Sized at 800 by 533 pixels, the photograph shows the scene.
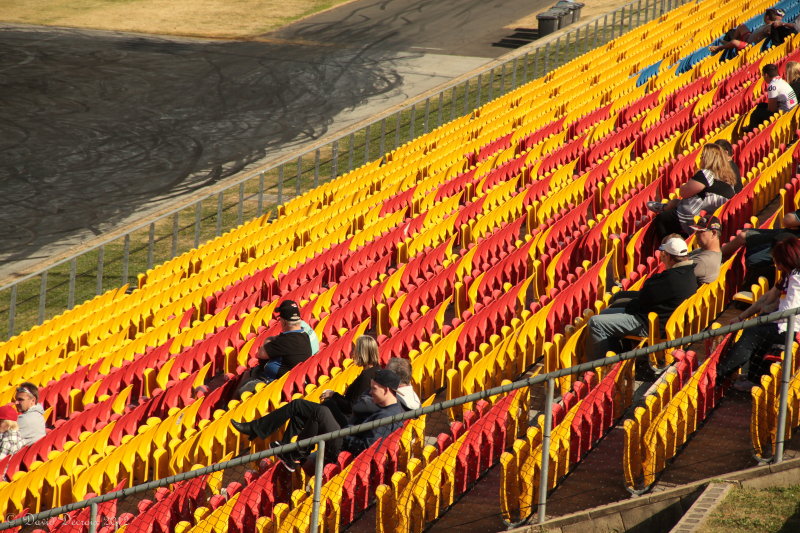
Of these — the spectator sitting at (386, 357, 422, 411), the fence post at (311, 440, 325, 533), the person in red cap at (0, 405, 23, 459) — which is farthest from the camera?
the person in red cap at (0, 405, 23, 459)

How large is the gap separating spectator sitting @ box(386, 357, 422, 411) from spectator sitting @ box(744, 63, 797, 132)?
7.27 metres

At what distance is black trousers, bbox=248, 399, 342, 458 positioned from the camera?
6020 mm

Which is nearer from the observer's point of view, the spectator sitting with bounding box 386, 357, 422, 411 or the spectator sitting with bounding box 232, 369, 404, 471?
the spectator sitting with bounding box 232, 369, 404, 471

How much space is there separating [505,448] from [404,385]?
70 cm

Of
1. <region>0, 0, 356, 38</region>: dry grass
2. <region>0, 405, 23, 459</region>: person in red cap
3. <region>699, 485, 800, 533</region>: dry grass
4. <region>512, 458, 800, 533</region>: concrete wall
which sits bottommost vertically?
<region>0, 0, 356, 38</region>: dry grass

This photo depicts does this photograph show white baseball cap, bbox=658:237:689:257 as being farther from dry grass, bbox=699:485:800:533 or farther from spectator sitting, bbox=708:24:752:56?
spectator sitting, bbox=708:24:752:56

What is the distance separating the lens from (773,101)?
38.6 feet

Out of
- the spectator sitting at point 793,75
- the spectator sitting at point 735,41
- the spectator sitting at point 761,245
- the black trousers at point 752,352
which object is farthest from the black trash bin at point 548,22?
the black trousers at point 752,352

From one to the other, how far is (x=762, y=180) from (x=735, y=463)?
4.65 m

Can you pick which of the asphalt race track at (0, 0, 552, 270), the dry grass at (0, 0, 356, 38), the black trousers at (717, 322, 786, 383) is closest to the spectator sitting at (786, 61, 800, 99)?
the black trousers at (717, 322, 786, 383)

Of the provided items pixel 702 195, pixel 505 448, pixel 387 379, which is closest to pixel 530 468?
pixel 505 448

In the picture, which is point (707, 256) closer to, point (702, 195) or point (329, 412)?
point (702, 195)

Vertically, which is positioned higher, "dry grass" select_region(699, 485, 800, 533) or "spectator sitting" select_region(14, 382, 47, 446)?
A: "dry grass" select_region(699, 485, 800, 533)

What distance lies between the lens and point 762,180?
9.50 m
